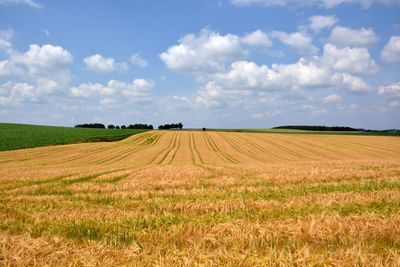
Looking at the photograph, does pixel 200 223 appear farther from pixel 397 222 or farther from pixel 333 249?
pixel 397 222

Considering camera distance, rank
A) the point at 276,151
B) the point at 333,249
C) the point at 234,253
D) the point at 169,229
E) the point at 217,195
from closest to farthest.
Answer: the point at 234,253 < the point at 333,249 < the point at 169,229 < the point at 217,195 < the point at 276,151

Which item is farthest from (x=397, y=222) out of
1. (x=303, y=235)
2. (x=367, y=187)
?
(x=367, y=187)

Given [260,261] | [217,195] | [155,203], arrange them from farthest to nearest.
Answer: [217,195], [155,203], [260,261]

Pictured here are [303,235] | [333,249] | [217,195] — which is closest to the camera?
[333,249]

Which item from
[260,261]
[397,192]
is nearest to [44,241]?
[260,261]

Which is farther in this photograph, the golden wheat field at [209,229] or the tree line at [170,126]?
the tree line at [170,126]

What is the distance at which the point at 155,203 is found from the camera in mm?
10461

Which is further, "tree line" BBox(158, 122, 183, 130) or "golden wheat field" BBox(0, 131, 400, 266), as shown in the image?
"tree line" BBox(158, 122, 183, 130)

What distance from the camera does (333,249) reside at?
5.62 metres

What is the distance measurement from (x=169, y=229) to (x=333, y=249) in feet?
9.78

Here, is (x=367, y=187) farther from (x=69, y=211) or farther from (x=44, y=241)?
(x=44, y=241)

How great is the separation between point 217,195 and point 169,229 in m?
4.84

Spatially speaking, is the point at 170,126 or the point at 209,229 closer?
the point at 209,229

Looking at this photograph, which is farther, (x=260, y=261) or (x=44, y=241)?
(x=44, y=241)
